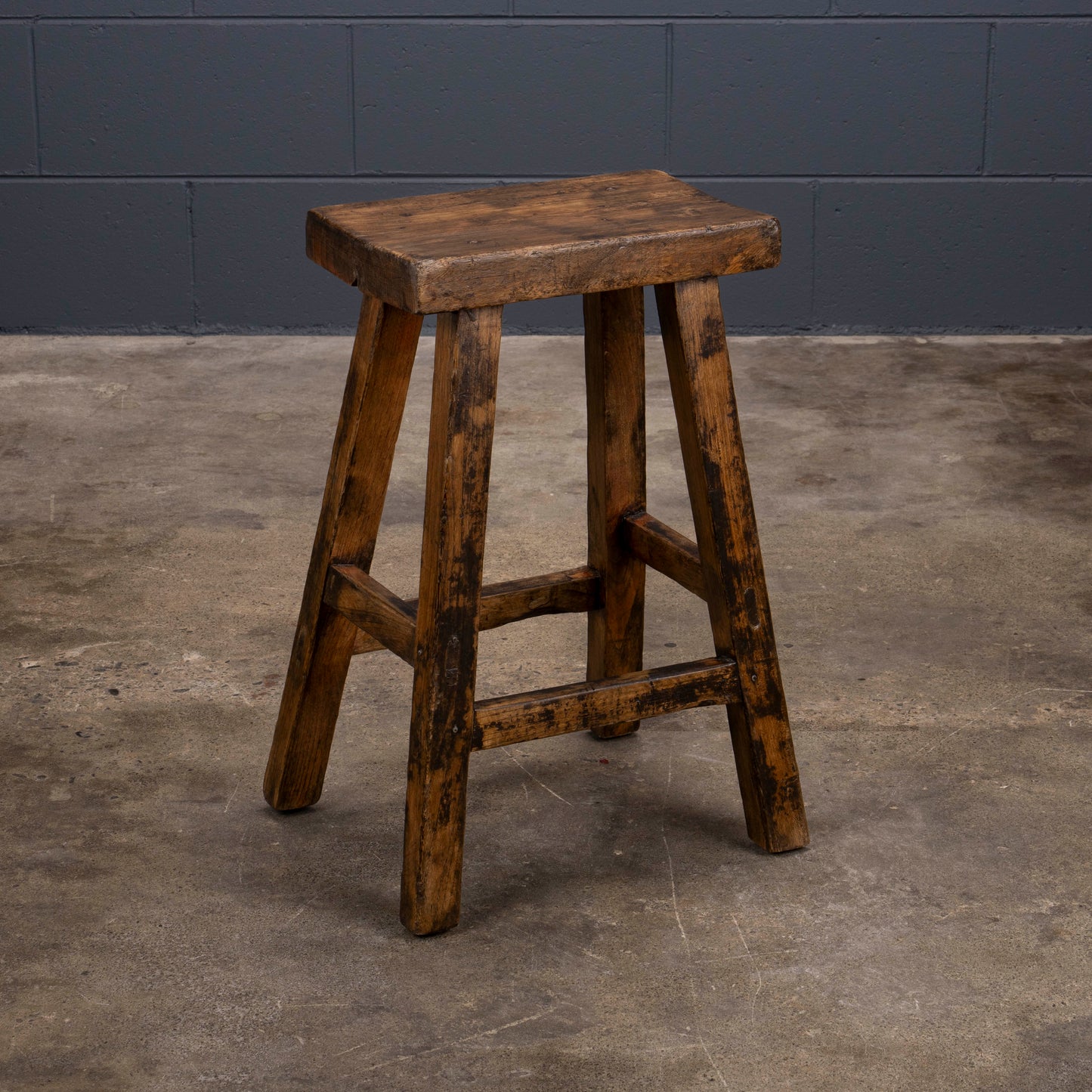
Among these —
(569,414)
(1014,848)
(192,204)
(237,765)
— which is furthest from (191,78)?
(1014,848)

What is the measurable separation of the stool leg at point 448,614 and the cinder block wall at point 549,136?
8.81 ft

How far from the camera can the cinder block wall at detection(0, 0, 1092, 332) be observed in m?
4.27

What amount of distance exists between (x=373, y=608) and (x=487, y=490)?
0.89 feet

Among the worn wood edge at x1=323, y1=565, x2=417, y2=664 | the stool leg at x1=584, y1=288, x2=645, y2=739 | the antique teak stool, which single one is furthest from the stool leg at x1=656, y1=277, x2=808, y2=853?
the worn wood edge at x1=323, y1=565, x2=417, y2=664

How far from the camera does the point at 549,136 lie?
438 centimetres

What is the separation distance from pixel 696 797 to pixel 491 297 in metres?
0.81

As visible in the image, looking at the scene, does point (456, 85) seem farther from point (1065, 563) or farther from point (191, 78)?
point (1065, 563)

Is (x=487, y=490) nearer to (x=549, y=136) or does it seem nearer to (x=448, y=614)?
(x=448, y=614)

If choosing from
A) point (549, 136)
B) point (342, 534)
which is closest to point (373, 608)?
point (342, 534)

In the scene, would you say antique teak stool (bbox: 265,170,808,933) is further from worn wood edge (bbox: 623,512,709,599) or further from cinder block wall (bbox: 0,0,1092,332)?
cinder block wall (bbox: 0,0,1092,332)

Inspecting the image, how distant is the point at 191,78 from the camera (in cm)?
432

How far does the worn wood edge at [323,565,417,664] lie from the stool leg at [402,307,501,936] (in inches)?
2.5

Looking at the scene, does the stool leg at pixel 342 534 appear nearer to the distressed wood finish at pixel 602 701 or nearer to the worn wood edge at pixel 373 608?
the worn wood edge at pixel 373 608

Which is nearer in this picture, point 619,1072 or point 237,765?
point 619,1072
